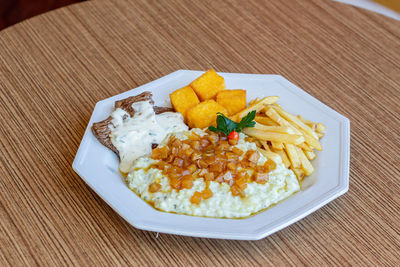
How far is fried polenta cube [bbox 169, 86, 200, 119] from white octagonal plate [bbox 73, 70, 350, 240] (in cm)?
11

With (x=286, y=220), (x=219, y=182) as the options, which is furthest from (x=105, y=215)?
(x=286, y=220)

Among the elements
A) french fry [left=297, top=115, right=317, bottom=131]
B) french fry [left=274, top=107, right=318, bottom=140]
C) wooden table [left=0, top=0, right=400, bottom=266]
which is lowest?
wooden table [left=0, top=0, right=400, bottom=266]

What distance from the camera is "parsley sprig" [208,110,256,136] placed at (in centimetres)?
251

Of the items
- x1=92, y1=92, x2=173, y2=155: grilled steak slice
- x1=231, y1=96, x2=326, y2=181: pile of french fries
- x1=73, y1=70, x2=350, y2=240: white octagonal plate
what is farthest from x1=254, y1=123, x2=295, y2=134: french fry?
x1=92, y1=92, x2=173, y2=155: grilled steak slice

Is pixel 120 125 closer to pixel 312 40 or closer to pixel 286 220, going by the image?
pixel 286 220

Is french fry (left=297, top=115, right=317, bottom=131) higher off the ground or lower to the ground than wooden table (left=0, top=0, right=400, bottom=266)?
higher

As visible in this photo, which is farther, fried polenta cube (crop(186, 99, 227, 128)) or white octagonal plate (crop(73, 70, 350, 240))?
fried polenta cube (crop(186, 99, 227, 128))

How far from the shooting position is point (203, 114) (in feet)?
8.80

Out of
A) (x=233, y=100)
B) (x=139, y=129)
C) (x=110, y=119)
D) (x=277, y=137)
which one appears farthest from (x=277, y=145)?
(x=110, y=119)

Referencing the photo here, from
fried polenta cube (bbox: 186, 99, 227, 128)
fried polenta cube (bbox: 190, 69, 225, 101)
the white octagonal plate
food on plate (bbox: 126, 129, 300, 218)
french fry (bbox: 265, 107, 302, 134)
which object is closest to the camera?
the white octagonal plate

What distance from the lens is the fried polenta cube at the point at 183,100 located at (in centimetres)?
274

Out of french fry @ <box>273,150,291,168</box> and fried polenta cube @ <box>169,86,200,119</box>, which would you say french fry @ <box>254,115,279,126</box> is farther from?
fried polenta cube @ <box>169,86,200,119</box>

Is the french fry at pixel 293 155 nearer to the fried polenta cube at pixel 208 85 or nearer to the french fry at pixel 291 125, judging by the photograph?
the french fry at pixel 291 125

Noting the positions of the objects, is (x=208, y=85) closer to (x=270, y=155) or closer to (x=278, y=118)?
(x=278, y=118)
